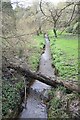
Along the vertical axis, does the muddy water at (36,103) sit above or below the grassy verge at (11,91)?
below

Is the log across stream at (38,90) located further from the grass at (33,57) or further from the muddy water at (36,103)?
the grass at (33,57)

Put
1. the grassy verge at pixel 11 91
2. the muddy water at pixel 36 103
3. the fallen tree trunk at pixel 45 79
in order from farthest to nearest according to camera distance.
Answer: the fallen tree trunk at pixel 45 79 < the muddy water at pixel 36 103 < the grassy verge at pixel 11 91

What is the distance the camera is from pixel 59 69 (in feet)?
61.4

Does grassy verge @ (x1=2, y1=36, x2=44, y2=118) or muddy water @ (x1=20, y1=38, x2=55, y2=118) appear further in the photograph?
muddy water @ (x1=20, y1=38, x2=55, y2=118)

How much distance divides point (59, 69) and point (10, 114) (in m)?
8.76

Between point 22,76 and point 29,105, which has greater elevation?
point 22,76

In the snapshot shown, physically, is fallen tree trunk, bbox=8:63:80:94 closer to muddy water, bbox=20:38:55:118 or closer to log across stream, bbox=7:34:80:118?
log across stream, bbox=7:34:80:118

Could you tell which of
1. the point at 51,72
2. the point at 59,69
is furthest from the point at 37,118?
the point at 51,72

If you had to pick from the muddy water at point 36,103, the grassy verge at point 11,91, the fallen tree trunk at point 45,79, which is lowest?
the muddy water at point 36,103

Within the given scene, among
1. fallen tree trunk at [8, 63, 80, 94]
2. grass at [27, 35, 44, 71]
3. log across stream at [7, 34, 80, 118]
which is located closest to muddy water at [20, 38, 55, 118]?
log across stream at [7, 34, 80, 118]

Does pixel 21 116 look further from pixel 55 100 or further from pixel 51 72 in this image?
pixel 51 72

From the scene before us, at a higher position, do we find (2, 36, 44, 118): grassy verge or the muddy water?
(2, 36, 44, 118): grassy verge

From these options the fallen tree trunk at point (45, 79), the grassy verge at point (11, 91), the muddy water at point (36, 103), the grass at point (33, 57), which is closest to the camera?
the grassy verge at point (11, 91)

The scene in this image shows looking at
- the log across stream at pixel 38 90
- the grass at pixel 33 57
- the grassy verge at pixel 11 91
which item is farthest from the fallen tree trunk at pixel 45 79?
the grass at pixel 33 57
